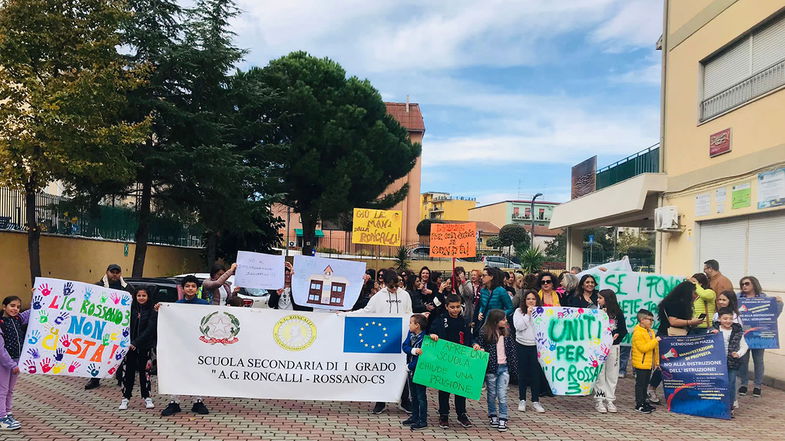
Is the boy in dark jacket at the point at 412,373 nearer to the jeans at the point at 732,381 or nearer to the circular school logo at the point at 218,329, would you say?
the circular school logo at the point at 218,329

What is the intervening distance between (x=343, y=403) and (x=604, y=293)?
3.78 metres

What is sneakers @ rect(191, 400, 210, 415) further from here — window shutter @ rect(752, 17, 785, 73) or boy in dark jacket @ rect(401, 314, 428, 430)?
window shutter @ rect(752, 17, 785, 73)

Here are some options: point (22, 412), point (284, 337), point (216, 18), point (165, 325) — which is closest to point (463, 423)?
point (284, 337)

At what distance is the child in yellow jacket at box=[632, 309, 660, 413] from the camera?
8406mm

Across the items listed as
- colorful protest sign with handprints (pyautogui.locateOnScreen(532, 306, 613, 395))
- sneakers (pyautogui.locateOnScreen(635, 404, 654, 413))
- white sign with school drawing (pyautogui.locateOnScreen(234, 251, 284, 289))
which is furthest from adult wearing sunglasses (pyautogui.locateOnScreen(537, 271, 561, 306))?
white sign with school drawing (pyautogui.locateOnScreen(234, 251, 284, 289))

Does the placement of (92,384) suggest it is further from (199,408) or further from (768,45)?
(768,45)

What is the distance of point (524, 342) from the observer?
838 cm

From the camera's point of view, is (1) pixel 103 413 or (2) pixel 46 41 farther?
(2) pixel 46 41

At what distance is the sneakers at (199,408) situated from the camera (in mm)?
7686

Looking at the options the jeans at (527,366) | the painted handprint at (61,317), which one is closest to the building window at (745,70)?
the jeans at (527,366)

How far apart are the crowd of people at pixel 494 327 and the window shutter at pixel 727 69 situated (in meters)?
5.93

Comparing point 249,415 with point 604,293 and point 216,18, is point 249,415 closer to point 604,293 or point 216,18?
point 604,293

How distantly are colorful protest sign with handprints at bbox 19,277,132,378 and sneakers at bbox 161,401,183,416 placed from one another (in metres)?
0.87

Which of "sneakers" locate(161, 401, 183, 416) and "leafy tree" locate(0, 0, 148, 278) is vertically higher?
"leafy tree" locate(0, 0, 148, 278)
